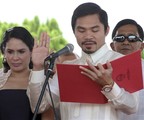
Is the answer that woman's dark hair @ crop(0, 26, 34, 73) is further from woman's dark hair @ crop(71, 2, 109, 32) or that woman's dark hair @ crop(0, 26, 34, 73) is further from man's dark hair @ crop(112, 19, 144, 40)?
man's dark hair @ crop(112, 19, 144, 40)

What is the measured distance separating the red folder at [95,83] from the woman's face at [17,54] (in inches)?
23.2

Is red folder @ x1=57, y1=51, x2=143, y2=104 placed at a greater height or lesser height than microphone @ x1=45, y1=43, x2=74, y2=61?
lesser

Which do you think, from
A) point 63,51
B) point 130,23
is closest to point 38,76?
point 63,51

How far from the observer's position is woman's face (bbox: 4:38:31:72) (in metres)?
3.34

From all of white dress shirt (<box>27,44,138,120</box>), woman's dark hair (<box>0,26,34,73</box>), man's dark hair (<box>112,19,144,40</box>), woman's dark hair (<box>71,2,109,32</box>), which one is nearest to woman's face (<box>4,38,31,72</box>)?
woman's dark hair (<box>0,26,34,73</box>)

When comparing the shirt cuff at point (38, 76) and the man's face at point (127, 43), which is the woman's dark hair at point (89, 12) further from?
the man's face at point (127, 43)

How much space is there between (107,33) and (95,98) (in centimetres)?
48

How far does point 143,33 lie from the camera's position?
3.84 meters

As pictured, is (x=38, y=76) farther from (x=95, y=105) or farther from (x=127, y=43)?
(x=127, y=43)

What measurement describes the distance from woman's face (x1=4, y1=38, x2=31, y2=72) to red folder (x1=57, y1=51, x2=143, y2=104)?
589 mm

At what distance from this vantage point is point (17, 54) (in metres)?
3.34

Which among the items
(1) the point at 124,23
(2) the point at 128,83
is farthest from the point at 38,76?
(1) the point at 124,23

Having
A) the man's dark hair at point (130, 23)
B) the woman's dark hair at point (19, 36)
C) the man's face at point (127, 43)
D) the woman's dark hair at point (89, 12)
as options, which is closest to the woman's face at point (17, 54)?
the woman's dark hair at point (19, 36)

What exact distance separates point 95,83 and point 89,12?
50cm
